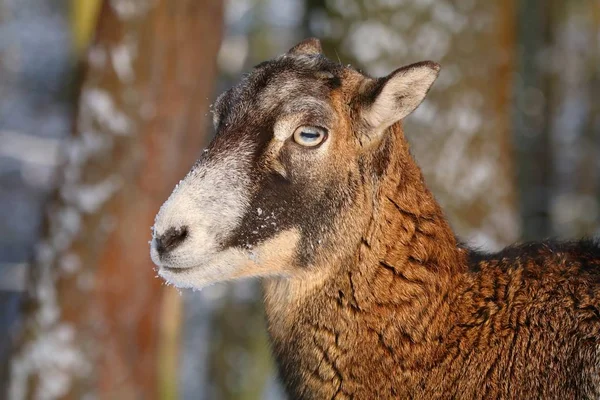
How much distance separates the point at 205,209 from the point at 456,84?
17.8 feet

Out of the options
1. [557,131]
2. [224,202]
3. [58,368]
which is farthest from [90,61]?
[557,131]

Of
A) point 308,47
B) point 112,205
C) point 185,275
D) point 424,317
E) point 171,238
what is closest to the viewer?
point 171,238

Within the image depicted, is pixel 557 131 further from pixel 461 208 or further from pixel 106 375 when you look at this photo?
pixel 106 375

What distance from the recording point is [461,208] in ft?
27.7

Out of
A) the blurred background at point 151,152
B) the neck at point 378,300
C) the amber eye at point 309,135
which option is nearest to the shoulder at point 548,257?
the neck at point 378,300

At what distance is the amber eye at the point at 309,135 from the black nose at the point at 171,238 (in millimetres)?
723

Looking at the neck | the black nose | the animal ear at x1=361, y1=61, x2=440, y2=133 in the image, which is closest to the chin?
the black nose

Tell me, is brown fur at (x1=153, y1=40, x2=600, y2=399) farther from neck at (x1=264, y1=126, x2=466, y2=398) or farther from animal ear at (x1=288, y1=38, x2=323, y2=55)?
animal ear at (x1=288, y1=38, x2=323, y2=55)

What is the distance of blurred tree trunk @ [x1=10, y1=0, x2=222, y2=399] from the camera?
317 inches

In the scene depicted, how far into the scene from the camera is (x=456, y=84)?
8805 millimetres

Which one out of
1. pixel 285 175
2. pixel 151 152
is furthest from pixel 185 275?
pixel 151 152

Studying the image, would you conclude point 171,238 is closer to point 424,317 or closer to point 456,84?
point 424,317

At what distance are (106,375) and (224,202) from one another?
4.69 m

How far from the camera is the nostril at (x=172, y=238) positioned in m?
3.83
